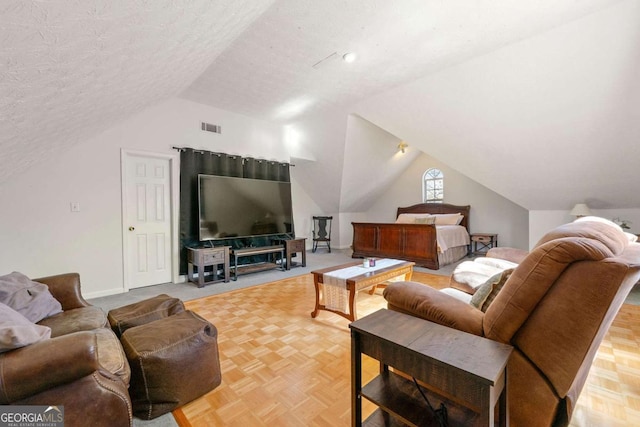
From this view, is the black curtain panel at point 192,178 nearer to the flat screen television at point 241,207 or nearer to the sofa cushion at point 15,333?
the flat screen television at point 241,207

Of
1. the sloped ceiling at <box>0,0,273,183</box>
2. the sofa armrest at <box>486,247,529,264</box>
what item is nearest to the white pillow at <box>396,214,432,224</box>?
the sofa armrest at <box>486,247,529,264</box>

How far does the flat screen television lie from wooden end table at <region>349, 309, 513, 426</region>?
3673 millimetres

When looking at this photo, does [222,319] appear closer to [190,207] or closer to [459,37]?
[190,207]

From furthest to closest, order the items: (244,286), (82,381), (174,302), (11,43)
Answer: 1. (244,286)
2. (174,302)
3. (82,381)
4. (11,43)

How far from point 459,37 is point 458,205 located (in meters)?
4.66

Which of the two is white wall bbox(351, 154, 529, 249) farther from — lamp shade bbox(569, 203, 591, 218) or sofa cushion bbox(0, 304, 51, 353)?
sofa cushion bbox(0, 304, 51, 353)

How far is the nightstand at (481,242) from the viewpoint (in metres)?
5.90

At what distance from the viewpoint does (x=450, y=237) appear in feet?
17.5

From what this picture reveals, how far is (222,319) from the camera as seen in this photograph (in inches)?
108

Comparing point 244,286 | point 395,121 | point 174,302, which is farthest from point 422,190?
point 174,302

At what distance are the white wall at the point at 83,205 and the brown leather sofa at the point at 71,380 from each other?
2.90m

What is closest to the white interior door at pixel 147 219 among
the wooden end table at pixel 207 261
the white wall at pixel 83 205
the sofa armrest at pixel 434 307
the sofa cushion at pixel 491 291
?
the white wall at pixel 83 205

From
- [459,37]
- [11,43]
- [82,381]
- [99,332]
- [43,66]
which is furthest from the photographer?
[459,37]

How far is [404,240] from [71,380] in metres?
5.04
